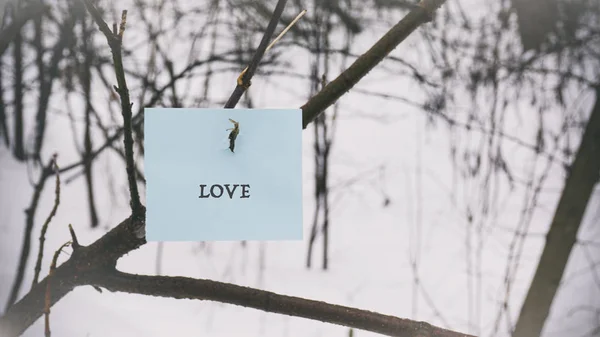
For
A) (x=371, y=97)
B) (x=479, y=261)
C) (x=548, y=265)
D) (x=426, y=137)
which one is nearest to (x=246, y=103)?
(x=371, y=97)

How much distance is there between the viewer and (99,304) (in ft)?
2.44

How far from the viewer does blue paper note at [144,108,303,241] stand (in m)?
0.65

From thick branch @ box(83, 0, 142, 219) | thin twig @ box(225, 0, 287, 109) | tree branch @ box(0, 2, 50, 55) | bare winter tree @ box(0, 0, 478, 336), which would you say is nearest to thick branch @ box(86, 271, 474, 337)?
bare winter tree @ box(0, 0, 478, 336)

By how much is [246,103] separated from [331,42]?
0.18m

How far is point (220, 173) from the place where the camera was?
26.2 inches

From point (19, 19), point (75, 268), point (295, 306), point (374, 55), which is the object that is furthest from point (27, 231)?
point (374, 55)

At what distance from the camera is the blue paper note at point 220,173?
0.65 m

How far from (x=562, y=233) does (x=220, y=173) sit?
23.6 inches

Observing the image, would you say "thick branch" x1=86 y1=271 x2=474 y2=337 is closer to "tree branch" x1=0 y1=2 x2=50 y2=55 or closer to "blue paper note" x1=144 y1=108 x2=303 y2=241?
"blue paper note" x1=144 y1=108 x2=303 y2=241

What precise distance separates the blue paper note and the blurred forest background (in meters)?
0.09

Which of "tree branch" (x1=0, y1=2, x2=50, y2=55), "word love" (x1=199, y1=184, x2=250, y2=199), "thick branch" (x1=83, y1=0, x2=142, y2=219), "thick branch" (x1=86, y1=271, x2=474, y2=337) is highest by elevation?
"tree branch" (x1=0, y1=2, x2=50, y2=55)

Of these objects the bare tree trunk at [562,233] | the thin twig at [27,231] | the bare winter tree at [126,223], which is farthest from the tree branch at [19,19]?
the bare tree trunk at [562,233]

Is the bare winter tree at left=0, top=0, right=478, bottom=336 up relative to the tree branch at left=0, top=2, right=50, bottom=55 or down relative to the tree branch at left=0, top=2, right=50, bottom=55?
down

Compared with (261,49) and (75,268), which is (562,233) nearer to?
(261,49)
